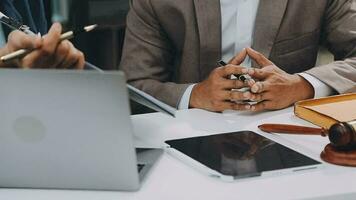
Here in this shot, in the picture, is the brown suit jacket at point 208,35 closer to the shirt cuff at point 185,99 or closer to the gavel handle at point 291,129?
the shirt cuff at point 185,99

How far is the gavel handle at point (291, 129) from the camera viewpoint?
3.67ft

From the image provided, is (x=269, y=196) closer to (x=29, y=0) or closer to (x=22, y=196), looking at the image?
(x=22, y=196)

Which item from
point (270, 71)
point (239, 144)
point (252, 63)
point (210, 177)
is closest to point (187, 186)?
point (210, 177)

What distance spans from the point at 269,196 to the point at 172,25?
89 cm

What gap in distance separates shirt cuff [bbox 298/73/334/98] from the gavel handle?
318 millimetres

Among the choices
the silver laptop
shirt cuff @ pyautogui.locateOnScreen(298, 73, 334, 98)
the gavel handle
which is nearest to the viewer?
the silver laptop

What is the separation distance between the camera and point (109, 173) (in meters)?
0.85

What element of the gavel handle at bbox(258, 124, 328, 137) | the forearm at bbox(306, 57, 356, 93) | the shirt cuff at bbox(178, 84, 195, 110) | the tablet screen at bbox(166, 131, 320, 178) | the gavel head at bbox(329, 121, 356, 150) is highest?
the gavel head at bbox(329, 121, 356, 150)

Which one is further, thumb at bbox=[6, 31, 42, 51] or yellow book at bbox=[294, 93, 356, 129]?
yellow book at bbox=[294, 93, 356, 129]

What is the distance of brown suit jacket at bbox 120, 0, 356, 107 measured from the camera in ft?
5.25

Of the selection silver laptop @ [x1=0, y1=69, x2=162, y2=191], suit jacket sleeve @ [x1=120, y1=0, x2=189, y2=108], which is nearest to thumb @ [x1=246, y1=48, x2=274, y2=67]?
suit jacket sleeve @ [x1=120, y1=0, x2=189, y2=108]

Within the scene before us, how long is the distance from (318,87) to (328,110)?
0.22 metres

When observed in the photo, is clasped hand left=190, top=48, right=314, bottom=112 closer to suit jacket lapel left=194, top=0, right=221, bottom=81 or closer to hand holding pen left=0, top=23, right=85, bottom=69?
suit jacket lapel left=194, top=0, right=221, bottom=81

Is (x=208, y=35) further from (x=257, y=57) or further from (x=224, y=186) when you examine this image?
(x=224, y=186)
